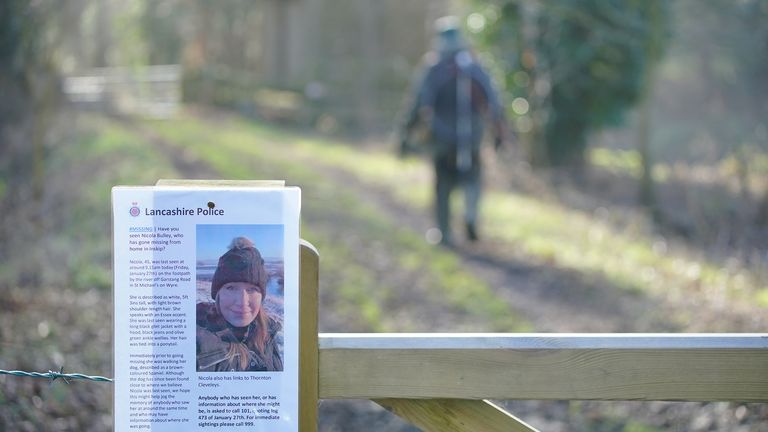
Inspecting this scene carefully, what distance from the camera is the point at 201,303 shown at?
272cm

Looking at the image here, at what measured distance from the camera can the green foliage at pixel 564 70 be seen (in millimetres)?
18531

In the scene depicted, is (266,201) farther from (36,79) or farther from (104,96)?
(104,96)

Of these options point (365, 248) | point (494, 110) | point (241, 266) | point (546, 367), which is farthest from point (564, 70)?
point (241, 266)

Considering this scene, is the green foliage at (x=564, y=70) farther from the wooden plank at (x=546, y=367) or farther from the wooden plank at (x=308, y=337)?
the wooden plank at (x=308, y=337)

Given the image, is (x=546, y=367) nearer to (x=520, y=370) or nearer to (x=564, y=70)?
(x=520, y=370)

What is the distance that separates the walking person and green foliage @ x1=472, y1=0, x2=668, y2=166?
6.80 meters

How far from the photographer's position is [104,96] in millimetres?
26500

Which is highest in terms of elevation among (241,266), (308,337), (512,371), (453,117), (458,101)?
(458,101)

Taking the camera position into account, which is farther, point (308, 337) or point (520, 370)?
point (520, 370)

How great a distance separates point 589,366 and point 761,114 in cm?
2969

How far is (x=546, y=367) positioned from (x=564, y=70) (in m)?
16.3

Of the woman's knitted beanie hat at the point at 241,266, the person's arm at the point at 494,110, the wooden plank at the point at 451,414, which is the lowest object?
the wooden plank at the point at 451,414

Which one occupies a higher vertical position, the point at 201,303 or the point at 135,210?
the point at 135,210

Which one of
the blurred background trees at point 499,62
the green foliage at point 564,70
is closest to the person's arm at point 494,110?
the blurred background trees at point 499,62
